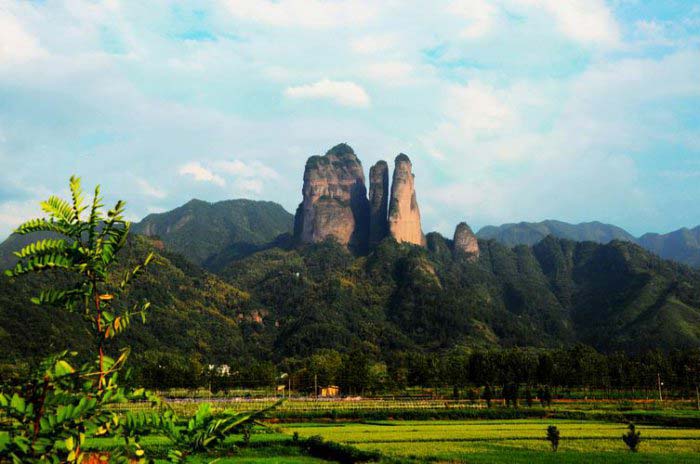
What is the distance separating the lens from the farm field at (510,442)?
28.1 metres

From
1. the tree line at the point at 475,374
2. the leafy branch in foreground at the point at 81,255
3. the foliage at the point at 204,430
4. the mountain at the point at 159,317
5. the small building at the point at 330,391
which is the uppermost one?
the mountain at the point at 159,317

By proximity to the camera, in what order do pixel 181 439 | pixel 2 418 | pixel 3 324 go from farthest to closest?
1. pixel 3 324
2. pixel 2 418
3. pixel 181 439

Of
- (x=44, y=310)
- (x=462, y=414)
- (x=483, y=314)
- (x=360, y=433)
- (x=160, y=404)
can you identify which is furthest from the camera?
(x=483, y=314)

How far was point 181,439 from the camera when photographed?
3.73 meters

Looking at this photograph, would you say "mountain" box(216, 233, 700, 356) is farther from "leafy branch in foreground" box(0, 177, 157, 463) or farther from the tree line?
"leafy branch in foreground" box(0, 177, 157, 463)

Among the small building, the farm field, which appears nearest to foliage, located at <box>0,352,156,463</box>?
the farm field

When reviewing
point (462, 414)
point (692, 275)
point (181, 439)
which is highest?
point (692, 275)

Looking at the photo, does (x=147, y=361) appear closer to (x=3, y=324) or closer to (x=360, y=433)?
(x=3, y=324)

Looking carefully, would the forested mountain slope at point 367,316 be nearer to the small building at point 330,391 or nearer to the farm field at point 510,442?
the small building at point 330,391

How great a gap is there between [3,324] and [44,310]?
9.84 metres

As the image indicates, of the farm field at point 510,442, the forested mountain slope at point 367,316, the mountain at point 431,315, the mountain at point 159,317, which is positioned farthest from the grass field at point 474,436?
the mountain at point 431,315

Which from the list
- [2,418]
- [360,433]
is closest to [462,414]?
[360,433]

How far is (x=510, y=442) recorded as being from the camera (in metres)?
34.9

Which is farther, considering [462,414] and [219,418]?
[462,414]
